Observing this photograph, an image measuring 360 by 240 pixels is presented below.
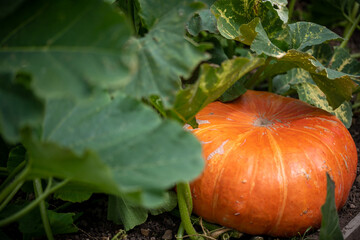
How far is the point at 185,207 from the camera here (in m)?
1.19

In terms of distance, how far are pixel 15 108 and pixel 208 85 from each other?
521 mm

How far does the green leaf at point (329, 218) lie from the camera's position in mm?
992

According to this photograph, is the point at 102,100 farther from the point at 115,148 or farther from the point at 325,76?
the point at 325,76

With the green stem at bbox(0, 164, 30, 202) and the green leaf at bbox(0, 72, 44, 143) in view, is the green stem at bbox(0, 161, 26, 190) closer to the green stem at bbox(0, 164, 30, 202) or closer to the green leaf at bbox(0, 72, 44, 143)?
the green stem at bbox(0, 164, 30, 202)

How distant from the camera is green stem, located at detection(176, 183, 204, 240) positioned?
1176 mm

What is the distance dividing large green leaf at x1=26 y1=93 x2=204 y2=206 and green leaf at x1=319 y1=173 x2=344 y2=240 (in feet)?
1.39

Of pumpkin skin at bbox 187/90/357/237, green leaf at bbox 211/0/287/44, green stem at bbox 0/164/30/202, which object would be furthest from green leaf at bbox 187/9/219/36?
green stem at bbox 0/164/30/202

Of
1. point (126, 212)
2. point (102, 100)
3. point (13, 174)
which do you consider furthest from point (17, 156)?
point (102, 100)

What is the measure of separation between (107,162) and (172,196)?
603mm

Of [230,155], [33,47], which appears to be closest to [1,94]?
[33,47]

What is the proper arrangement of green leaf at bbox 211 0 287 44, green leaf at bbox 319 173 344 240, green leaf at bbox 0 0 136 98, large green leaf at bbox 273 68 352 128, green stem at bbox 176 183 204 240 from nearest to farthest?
1. green leaf at bbox 0 0 136 98
2. green leaf at bbox 319 173 344 240
3. green stem at bbox 176 183 204 240
4. green leaf at bbox 211 0 287 44
5. large green leaf at bbox 273 68 352 128

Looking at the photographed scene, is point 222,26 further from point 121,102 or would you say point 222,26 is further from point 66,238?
point 66,238

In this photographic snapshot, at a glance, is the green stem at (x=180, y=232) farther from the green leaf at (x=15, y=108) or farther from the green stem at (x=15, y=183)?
the green leaf at (x=15, y=108)

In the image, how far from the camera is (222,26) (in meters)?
1.36
